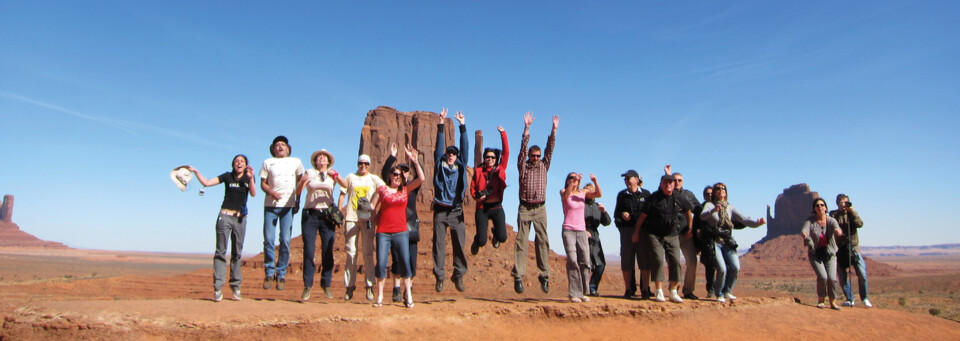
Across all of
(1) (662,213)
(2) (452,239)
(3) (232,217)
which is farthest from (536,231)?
(3) (232,217)

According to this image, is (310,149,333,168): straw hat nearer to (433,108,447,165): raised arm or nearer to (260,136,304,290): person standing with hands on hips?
(260,136,304,290): person standing with hands on hips

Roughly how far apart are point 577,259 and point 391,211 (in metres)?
2.67

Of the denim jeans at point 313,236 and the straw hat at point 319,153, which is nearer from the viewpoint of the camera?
the denim jeans at point 313,236

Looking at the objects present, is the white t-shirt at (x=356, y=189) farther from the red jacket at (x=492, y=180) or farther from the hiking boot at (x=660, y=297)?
the hiking boot at (x=660, y=297)

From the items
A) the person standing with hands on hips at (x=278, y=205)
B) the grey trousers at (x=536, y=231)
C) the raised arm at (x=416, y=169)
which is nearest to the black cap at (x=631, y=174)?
the grey trousers at (x=536, y=231)

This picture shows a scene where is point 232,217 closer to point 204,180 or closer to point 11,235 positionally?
point 204,180

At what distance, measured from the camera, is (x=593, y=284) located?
927 cm

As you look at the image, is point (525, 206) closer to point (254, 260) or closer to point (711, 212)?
point (711, 212)

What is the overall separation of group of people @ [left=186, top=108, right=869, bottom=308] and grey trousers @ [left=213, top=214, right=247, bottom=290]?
0.05 ft

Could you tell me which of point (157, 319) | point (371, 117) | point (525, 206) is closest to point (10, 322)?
point (157, 319)

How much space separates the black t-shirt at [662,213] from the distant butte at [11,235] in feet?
697

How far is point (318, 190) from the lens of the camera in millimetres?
7383

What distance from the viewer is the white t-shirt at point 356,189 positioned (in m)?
Answer: 7.15

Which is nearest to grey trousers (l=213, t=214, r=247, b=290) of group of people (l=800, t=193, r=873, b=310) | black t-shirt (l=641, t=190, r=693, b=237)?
black t-shirt (l=641, t=190, r=693, b=237)
